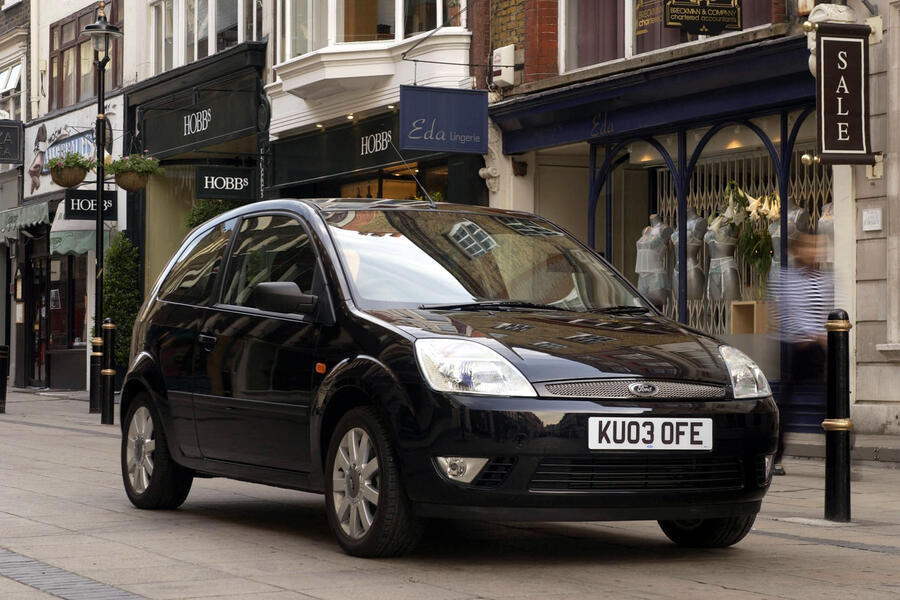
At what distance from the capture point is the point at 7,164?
34.4 metres

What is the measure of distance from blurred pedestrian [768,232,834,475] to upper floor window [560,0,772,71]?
5072 millimetres

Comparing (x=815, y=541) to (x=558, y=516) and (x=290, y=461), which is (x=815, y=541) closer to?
(x=558, y=516)

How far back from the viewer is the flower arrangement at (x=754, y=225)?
591 inches

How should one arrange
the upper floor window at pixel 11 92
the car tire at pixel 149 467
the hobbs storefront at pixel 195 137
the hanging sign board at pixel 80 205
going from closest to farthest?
the car tire at pixel 149 467 < the hobbs storefront at pixel 195 137 < the hanging sign board at pixel 80 205 < the upper floor window at pixel 11 92

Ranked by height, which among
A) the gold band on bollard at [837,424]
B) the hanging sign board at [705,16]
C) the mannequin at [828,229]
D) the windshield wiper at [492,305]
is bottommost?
the gold band on bollard at [837,424]

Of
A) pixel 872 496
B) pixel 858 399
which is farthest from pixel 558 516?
pixel 858 399

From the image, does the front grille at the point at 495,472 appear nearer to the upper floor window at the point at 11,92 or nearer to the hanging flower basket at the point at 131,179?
the hanging flower basket at the point at 131,179

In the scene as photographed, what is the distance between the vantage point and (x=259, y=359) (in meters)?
7.53

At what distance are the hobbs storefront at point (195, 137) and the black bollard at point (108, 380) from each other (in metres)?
5.14

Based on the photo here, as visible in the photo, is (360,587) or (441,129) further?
(441,129)

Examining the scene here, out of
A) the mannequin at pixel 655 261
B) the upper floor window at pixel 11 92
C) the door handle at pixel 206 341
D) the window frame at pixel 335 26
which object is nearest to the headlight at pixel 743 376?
the door handle at pixel 206 341

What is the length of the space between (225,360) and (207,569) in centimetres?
166

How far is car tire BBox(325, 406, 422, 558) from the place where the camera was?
6.41 meters

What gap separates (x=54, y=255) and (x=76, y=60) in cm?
403
